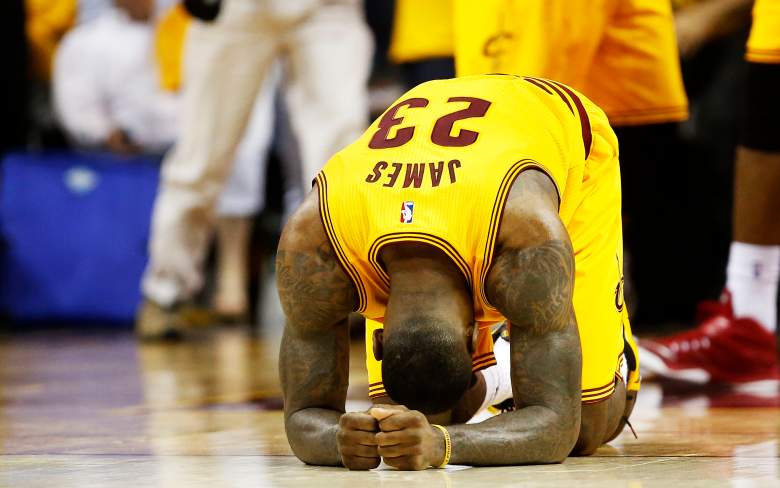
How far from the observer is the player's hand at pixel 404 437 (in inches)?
81.3

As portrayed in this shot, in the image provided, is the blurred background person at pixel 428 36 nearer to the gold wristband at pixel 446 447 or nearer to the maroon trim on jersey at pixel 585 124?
the maroon trim on jersey at pixel 585 124

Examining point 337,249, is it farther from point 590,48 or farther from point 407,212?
point 590,48

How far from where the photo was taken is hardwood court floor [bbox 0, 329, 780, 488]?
7.02 feet

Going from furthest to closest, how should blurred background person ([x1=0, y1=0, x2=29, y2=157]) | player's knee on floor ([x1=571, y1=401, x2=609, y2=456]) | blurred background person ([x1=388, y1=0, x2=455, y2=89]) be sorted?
blurred background person ([x1=0, y1=0, x2=29, y2=157])
blurred background person ([x1=388, y1=0, x2=455, y2=89])
player's knee on floor ([x1=571, y1=401, x2=609, y2=456])

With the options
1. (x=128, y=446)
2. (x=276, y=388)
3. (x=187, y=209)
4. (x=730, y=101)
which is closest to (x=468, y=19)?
(x=276, y=388)

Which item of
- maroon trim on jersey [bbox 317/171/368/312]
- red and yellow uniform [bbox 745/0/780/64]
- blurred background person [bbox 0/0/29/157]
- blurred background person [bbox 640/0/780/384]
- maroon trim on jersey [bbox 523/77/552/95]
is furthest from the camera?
blurred background person [bbox 0/0/29/157]

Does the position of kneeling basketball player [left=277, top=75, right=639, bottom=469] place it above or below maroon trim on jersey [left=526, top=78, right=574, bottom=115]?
below

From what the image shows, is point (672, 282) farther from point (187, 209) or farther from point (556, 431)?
point (556, 431)

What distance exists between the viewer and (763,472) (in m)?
2.19

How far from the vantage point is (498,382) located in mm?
2666

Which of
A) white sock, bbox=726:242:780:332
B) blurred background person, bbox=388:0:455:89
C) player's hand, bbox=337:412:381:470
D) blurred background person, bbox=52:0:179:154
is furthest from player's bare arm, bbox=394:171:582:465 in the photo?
blurred background person, bbox=52:0:179:154

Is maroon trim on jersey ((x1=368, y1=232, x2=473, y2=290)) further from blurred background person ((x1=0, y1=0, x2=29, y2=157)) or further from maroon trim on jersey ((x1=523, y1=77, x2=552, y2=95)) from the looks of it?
blurred background person ((x1=0, y1=0, x2=29, y2=157))

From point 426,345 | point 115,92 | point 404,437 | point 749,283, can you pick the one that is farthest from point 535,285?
point 115,92

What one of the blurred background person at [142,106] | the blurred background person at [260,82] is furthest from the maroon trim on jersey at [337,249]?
the blurred background person at [142,106]
